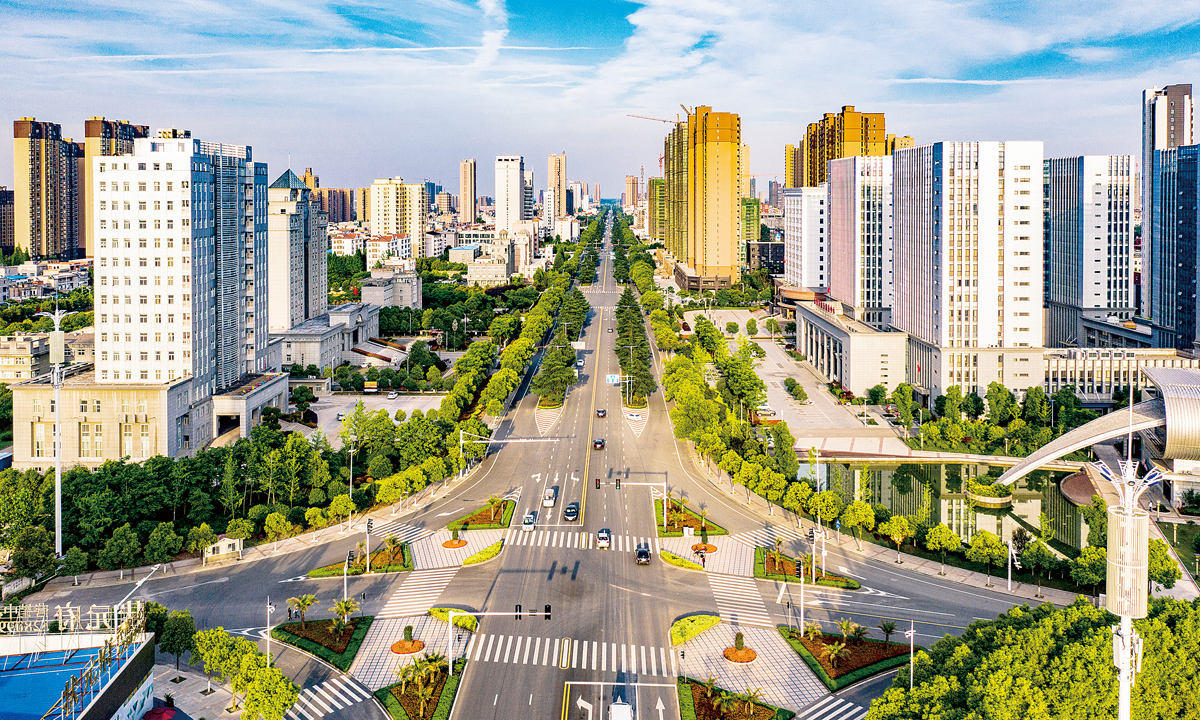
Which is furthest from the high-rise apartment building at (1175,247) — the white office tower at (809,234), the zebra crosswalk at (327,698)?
the zebra crosswalk at (327,698)

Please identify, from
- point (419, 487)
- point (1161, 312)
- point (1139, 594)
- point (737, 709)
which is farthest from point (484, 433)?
point (1161, 312)

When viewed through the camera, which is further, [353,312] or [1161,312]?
[353,312]

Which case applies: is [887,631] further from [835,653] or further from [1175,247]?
[1175,247]

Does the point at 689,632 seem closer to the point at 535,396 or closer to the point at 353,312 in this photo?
the point at 535,396

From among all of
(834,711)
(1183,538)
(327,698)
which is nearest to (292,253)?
(327,698)

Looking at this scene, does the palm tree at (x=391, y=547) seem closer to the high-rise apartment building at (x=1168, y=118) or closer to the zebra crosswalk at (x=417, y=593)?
the zebra crosswalk at (x=417, y=593)

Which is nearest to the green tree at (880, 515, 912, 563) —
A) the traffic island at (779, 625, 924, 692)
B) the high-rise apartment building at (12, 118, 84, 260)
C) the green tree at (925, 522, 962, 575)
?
the green tree at (925, 522, 962, 575)
